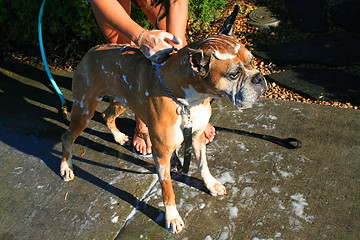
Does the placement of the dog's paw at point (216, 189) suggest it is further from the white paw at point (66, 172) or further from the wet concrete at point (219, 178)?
the white paw at point (66, 172)

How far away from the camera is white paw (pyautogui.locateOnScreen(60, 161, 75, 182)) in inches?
140

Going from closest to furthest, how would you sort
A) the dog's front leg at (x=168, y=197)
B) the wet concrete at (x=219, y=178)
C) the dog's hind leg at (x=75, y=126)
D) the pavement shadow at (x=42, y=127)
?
the dog's front leg at (x=168, y=197), the wet concrete at (x=219, y=178), the dog's hind leg at (x=75, y=126), the pavement shadow at (x=42, y=127)

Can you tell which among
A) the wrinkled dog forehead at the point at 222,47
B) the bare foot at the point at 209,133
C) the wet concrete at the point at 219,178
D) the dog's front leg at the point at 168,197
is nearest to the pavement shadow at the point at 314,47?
the wet concrete at the point at 219,178

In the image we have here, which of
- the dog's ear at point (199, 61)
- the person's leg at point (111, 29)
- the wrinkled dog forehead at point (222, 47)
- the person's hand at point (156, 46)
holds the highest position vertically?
the wrinkled dog forehead at point (222, 47)

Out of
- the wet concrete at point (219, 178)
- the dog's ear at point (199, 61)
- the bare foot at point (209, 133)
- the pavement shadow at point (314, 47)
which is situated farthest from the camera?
the pavement shadow at point (314, 47)

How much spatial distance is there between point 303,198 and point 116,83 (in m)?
1.81

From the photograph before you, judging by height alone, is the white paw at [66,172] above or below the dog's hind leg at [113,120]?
below

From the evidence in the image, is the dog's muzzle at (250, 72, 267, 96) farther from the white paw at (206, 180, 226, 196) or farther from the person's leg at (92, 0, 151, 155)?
the person's leg at (92, 0, 151, 155)

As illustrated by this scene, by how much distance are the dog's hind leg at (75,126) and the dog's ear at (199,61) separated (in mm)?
1311

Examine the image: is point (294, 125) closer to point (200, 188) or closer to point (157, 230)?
point (200, 188)

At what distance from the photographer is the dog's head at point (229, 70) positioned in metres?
2.22

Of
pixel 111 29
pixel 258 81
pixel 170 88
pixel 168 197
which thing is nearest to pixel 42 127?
pixel 111 29

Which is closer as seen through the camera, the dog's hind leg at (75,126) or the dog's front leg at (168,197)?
the dog's front leg at (168,197)

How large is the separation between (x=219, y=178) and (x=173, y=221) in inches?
26.3
